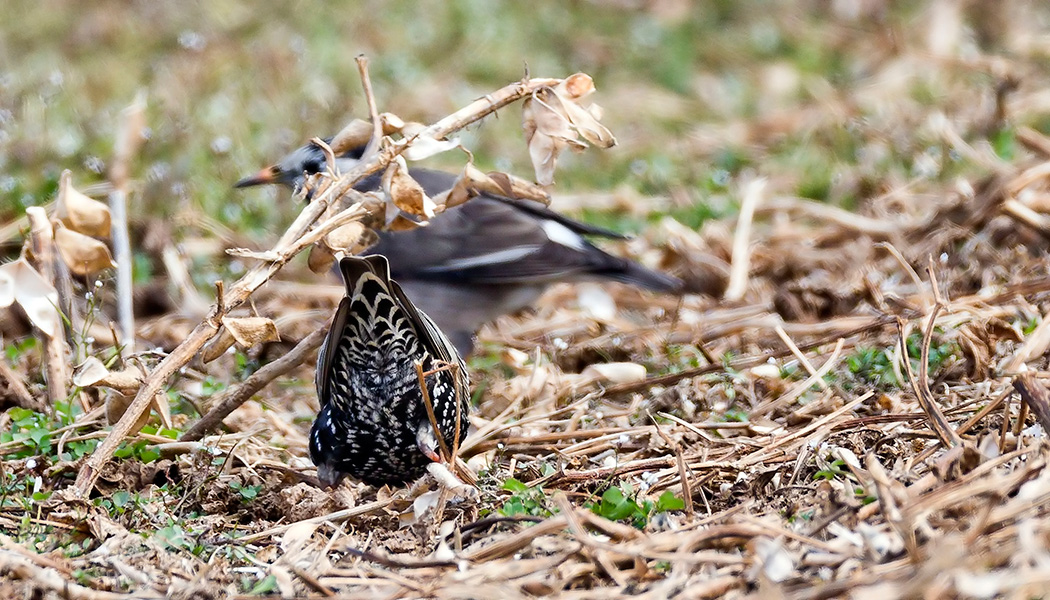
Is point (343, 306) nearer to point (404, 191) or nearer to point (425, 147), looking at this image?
point (404, 191)

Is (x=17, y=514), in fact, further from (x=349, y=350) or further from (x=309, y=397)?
(x=309, y=397)

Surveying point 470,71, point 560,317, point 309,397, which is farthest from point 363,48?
point 309,397

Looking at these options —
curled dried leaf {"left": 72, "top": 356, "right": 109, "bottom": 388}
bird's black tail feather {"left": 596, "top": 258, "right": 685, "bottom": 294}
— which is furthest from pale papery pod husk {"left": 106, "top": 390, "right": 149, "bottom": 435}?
bird's black tail feather {"left": 596, "top": 258, "right": 685, "bottom": 294}

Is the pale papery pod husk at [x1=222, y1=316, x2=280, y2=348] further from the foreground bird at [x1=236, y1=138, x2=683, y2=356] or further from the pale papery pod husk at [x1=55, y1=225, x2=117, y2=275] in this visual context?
the foreground bird at [x1=236, y1=138, x2=683, y2=356]

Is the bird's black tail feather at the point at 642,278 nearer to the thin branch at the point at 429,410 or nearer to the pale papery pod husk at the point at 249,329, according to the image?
the thin branch at the point at 429,410

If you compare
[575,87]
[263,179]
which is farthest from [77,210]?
[263,179]

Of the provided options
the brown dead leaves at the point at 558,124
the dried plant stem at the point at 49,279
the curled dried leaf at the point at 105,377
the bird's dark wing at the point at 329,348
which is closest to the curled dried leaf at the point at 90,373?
the curled dried leaf at the point at 105,377
